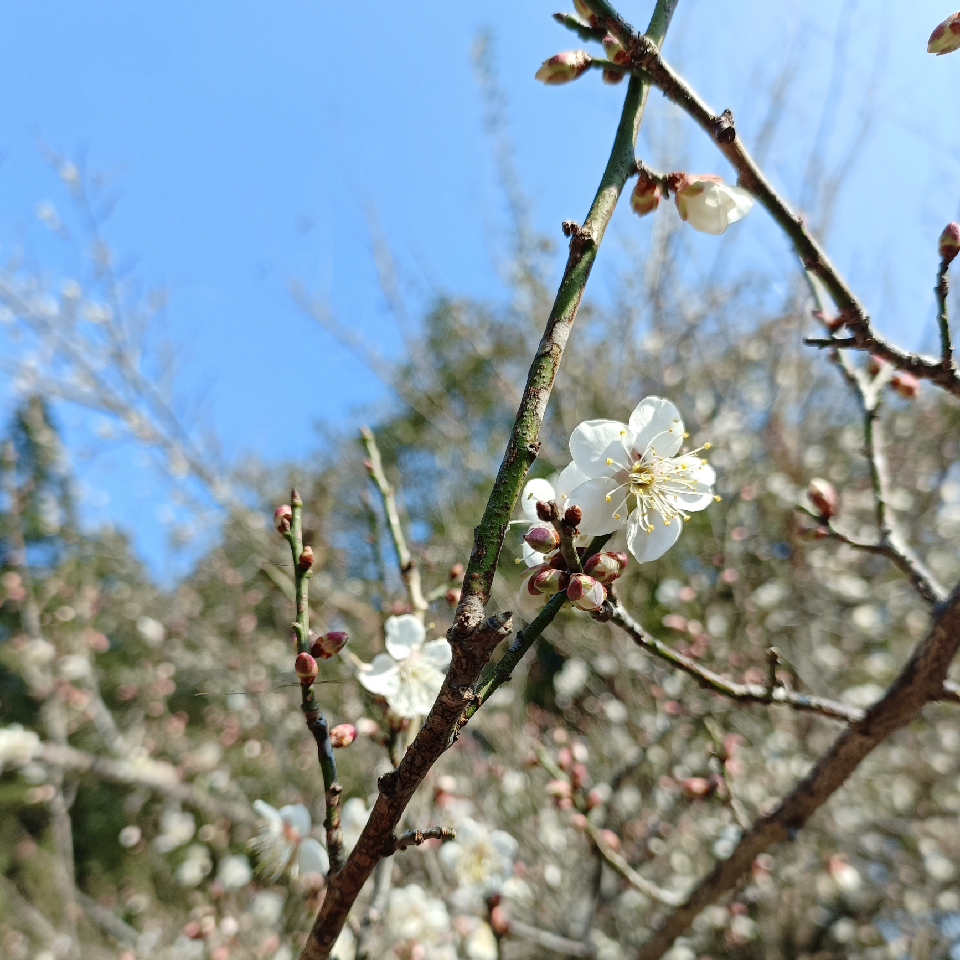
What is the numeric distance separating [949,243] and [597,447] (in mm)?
516

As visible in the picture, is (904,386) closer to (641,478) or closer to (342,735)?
(641,478)

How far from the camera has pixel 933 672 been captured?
0.90 meters

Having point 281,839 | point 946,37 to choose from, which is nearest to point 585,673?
point 281,839

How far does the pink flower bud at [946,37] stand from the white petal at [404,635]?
117 cm

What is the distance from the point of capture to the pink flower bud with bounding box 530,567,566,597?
705 millimetres

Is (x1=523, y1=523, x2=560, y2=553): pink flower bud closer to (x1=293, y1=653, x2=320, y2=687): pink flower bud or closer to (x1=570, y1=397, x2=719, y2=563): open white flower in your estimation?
(x1=570, y1=397, x2=719, y2=563): open white flower

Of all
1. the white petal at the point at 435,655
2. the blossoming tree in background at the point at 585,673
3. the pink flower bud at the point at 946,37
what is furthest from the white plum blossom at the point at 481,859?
the pink flower bud at the point at 946,37

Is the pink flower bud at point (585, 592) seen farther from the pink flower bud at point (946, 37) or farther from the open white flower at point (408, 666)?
the pink flower bud at point (946, 37)

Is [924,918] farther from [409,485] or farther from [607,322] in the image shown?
[409,485]

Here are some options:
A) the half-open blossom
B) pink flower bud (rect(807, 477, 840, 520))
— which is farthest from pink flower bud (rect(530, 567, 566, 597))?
pink flower bud (rect(807, 477, 840, 520))

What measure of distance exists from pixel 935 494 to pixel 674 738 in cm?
242

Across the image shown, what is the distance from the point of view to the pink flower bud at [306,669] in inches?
29.1

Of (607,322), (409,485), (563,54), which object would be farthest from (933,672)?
(409,485)

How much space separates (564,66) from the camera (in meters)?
0.81
